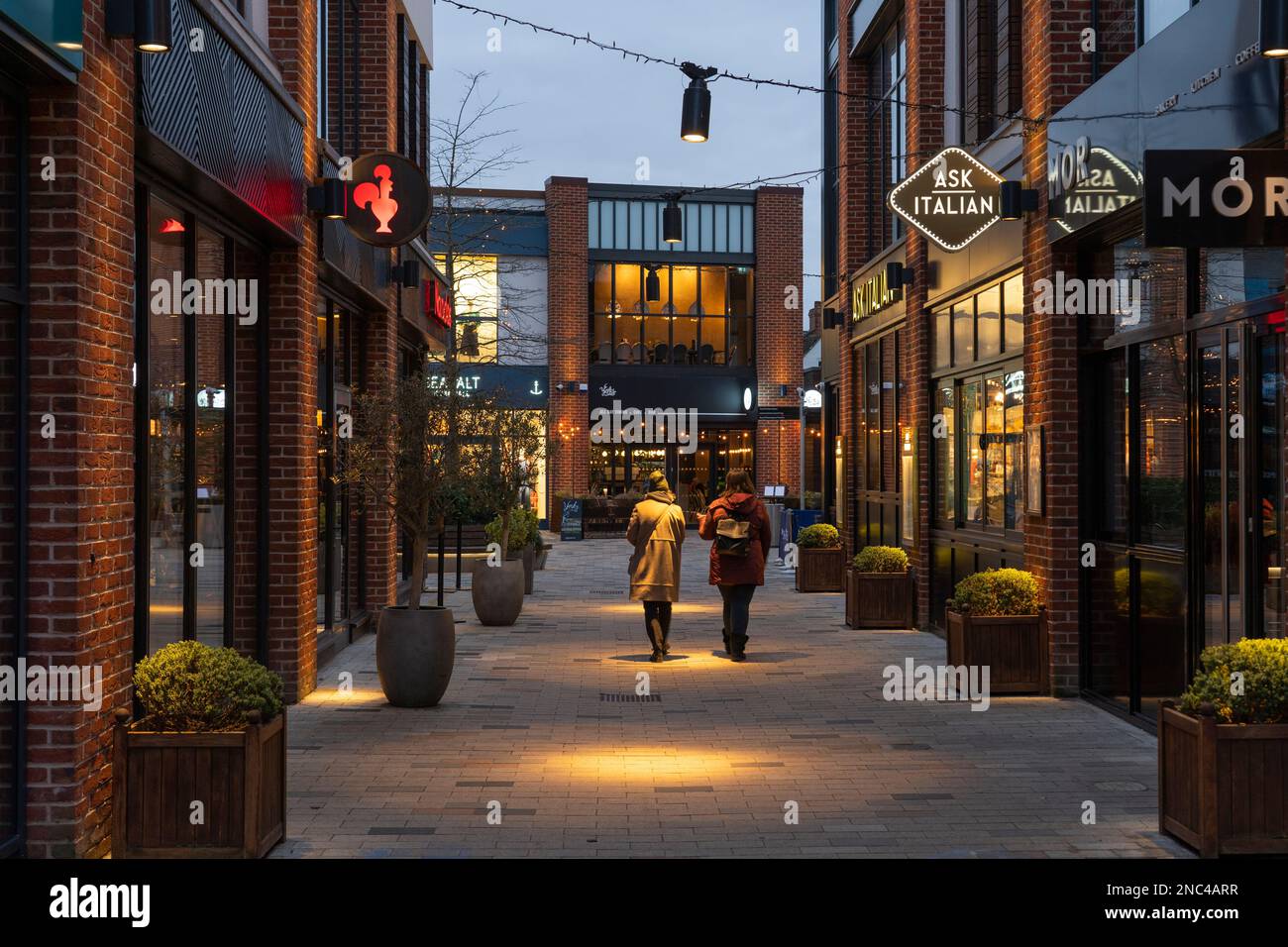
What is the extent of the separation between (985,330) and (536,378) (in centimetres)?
3022

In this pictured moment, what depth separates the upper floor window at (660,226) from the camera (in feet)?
144

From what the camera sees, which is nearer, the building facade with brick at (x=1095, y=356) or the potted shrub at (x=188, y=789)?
the potted shrub at (x=188, y=789)

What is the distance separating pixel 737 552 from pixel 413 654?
4.21 meters

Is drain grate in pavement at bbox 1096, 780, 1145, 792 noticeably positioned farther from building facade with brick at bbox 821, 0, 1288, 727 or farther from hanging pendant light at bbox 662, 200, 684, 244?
hanging pendant light at bbox 662, 200, 684, 244

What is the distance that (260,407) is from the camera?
449 inches

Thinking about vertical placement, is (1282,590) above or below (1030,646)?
above

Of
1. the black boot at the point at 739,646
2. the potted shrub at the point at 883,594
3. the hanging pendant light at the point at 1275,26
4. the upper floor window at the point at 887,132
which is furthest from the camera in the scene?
the upper floor window at the point at 887,132

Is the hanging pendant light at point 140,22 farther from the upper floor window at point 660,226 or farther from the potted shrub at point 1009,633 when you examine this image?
the upper floor window at point 660,226

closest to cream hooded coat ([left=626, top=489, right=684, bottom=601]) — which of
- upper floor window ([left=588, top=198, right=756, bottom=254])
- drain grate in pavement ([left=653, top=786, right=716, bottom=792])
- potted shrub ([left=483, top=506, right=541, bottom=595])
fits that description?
potted shrub ([left=483, top=506, right=541, bottom=595])

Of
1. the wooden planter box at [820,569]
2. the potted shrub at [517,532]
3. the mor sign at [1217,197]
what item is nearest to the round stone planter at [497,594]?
the potted shrub at [517,532]

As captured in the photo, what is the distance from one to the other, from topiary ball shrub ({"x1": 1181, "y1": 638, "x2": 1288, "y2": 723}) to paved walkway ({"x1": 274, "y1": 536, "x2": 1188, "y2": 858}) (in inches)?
28.4

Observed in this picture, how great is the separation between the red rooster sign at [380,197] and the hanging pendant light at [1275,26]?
7.45 metres
